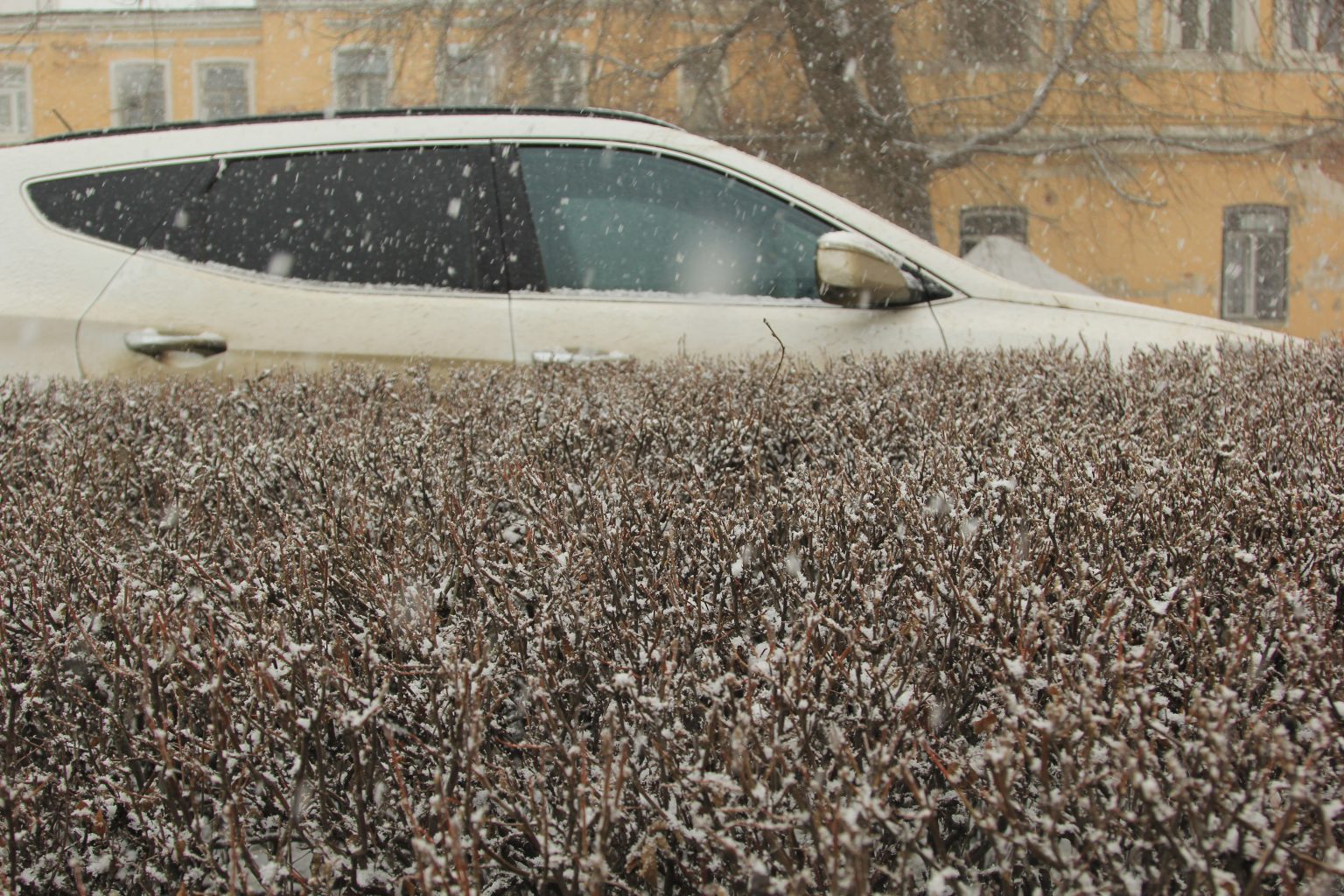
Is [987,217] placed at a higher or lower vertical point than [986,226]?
higher

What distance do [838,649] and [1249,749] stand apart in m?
0.50

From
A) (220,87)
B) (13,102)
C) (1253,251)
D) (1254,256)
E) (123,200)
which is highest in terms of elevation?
(220,87)

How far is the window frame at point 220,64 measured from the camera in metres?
29.8

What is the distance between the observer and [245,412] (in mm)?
3256

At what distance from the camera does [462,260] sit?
4.93 m

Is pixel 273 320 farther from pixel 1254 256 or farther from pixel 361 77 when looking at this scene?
pixel 1254 256

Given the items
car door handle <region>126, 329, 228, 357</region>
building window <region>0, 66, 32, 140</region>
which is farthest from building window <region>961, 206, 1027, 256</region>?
building window <region>0, 66, 32, 140</region>

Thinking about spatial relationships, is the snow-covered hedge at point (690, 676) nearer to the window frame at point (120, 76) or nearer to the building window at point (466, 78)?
the building window at point (466, 78)

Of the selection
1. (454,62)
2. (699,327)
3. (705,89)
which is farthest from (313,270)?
(705,89)

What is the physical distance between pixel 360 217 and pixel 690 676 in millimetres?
4135

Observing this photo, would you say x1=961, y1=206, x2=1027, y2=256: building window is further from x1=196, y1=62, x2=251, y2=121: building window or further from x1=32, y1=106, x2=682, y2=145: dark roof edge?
x1=32, y1=106, x2=682, y2=145: dark roof edge

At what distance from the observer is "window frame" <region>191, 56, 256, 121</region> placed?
1174 inches

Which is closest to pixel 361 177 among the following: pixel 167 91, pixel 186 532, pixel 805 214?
pixel 805 214

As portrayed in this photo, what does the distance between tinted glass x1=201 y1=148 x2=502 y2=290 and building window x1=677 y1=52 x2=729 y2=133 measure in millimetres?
13343
